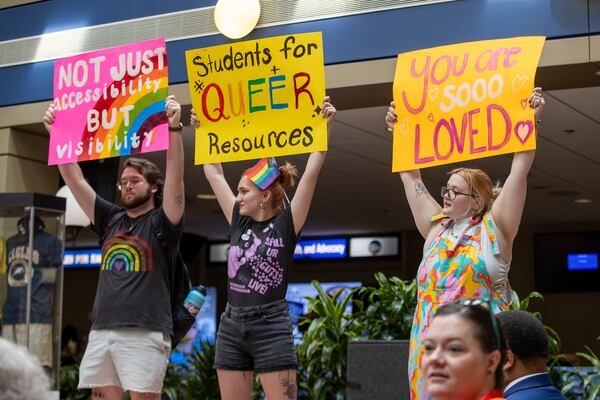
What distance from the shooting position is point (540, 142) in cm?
849

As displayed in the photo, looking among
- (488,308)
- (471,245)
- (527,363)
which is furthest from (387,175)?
(488,308)

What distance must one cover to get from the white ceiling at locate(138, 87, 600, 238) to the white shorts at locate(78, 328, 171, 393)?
360 cm

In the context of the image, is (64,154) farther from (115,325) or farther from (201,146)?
(115,325)

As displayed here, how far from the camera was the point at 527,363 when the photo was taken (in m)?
2.96

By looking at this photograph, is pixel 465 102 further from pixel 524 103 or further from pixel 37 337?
pixel 37 337

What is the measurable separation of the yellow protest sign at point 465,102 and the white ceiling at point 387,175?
285 centimetres

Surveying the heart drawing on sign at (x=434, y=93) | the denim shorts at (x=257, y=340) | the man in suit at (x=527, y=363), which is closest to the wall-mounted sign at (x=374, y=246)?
the heart drawing on sign at (x=434, y=93)

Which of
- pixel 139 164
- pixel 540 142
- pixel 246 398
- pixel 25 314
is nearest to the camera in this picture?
pixel 246 398

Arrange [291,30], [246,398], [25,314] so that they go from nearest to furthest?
[246,398], [25,314], [291,30]

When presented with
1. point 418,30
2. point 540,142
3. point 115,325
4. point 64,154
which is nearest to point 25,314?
point 64,154

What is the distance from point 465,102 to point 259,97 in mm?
1037

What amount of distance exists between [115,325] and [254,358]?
666mm

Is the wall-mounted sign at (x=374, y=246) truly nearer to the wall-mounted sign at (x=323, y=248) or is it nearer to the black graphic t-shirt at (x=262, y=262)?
the wall-mounted sign at (x=323, y=248)

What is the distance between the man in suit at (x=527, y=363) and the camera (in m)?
2.89
